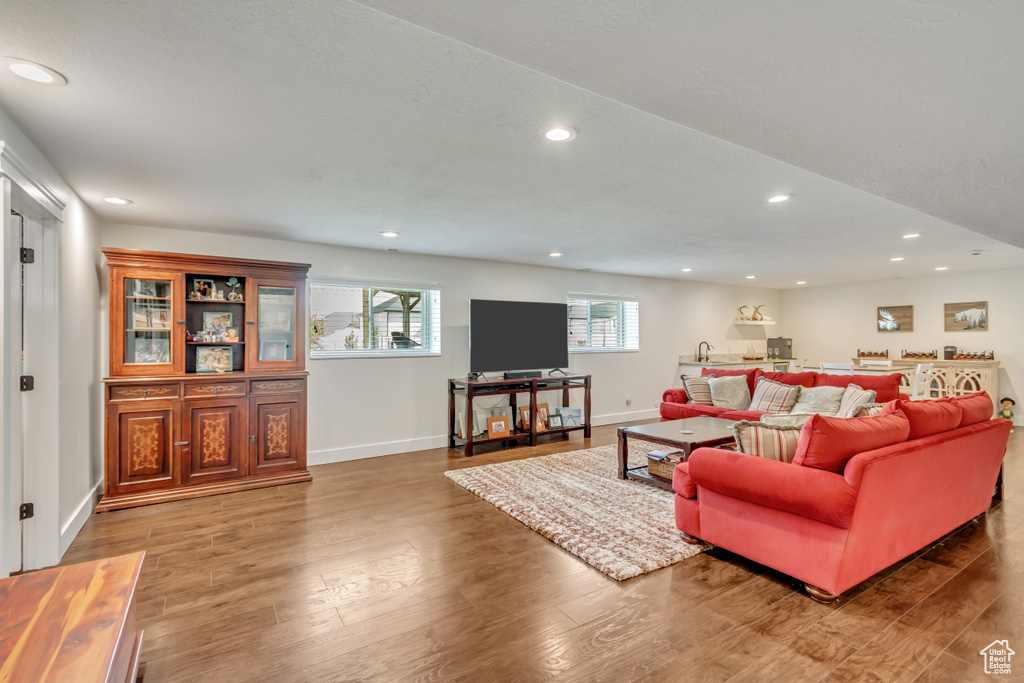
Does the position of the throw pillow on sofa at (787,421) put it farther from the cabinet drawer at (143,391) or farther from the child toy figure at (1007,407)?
the child toy figure at (1007,407)

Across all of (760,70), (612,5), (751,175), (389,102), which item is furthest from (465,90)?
(751,175)

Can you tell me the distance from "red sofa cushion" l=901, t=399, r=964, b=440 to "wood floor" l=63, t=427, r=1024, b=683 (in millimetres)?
724

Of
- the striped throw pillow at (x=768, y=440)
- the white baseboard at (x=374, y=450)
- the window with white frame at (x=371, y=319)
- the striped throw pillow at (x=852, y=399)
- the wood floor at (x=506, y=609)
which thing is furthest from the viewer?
the window with white frame at (x=371, y=319)

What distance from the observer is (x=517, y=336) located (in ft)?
19.3

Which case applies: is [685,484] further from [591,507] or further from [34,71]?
[34,71]

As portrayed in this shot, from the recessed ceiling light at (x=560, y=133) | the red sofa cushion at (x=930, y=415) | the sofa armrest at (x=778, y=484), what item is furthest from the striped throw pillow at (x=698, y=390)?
the recessed ceiling light at (x=560, y=133)

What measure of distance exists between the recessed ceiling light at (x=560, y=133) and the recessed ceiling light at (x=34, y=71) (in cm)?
193

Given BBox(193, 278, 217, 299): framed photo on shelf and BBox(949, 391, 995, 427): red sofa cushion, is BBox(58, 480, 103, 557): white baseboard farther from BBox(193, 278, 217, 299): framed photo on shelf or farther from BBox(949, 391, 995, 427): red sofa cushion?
BBox(949, 391, 995, 427): red sofa cushion

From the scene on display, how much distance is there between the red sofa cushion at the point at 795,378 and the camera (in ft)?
18.1

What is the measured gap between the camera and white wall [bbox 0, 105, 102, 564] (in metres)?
2.82

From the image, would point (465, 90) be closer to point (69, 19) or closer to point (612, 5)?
point (612, 5)

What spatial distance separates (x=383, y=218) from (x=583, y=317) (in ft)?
12.4

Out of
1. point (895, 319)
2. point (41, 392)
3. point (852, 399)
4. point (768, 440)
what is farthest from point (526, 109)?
point (895, 319)

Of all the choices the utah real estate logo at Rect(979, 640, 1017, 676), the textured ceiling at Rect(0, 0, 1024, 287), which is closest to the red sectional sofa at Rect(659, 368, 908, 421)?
the textured ceiling at Rect(0, 0, 1024, 287)
